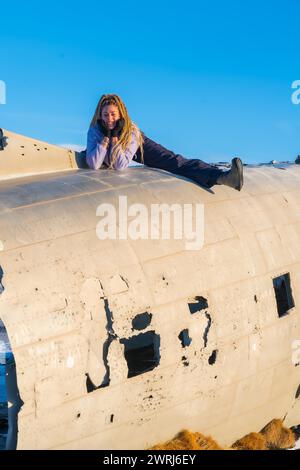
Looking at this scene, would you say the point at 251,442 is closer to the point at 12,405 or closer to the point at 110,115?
the point at 12,405

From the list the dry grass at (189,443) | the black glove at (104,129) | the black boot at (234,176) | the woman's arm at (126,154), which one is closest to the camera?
the dry grass at (189,443)

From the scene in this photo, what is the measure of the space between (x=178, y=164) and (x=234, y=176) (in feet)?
4.41

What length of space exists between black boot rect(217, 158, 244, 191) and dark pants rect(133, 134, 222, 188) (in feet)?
0.36

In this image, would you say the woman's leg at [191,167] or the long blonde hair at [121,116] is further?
the long blonde hair at [121,116]

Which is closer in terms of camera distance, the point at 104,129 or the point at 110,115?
the point at 110,115

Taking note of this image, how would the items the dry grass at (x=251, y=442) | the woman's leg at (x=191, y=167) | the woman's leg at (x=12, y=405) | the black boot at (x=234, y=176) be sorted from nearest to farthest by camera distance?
the woman's leg at (x=12, y=405) < the dry grass at (x=251, y=442) < the black boot at (x=234, y=176) < the woman's leg at (x=191, y=167)

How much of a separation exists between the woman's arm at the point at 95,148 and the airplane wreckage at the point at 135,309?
10.0 inches

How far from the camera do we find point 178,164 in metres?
12.8

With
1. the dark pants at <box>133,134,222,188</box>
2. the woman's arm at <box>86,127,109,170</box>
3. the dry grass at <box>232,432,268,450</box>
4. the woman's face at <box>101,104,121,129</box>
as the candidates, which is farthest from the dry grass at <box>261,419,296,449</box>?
the woman's face at <box>101,104,121,129</box>

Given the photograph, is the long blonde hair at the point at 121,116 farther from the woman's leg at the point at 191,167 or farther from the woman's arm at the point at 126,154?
the woman's leg at the point at 191,167

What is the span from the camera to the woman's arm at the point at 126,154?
40.9ft

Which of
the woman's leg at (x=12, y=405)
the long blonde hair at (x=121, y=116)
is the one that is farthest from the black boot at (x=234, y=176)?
the woman's leg at (x=12, y=405)

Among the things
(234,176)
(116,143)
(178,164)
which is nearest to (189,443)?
(234,176)

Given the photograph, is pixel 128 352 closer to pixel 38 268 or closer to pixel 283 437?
pixel 283 437
